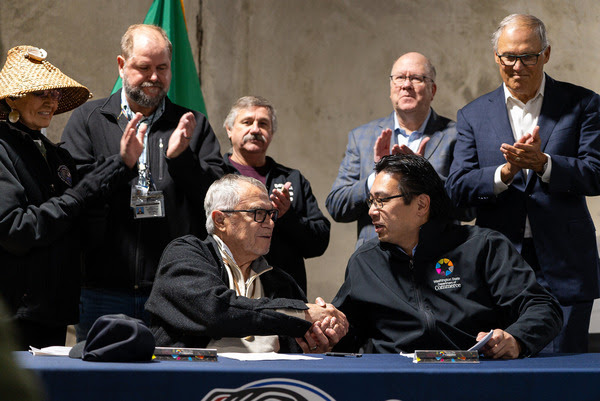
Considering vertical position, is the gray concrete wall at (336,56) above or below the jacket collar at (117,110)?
above

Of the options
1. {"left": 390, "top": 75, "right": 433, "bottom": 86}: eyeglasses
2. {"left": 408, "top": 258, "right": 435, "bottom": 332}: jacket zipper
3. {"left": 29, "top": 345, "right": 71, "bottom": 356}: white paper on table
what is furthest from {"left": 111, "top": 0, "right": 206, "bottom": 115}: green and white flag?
{"left": 29, "top": 345, "right": 71, "bottom": 356}: white paper on table

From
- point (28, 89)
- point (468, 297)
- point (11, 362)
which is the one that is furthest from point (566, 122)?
point (11, 362)

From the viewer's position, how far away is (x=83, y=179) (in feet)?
10.2

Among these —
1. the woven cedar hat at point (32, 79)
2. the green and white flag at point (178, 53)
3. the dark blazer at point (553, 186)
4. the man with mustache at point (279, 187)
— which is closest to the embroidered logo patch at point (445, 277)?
the dark blazer at point (553, 186)

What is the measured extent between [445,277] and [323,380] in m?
1.21

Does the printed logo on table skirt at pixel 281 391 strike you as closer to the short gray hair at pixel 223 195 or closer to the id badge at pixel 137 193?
the short gray hair at pixel 223 195

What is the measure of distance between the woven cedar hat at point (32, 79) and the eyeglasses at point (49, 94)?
0.03 meters

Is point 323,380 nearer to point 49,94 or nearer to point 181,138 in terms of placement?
point 181,138

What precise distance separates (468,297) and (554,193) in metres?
0.73

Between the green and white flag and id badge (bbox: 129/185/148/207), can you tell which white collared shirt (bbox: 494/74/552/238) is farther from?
the green and white flag

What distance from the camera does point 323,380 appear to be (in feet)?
5.74

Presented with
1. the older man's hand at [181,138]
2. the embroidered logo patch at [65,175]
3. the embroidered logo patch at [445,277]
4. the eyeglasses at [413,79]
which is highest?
the eyeglasses at [413,79]

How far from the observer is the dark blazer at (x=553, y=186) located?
3.15 meters

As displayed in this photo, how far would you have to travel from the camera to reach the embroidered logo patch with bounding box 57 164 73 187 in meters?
3.07
